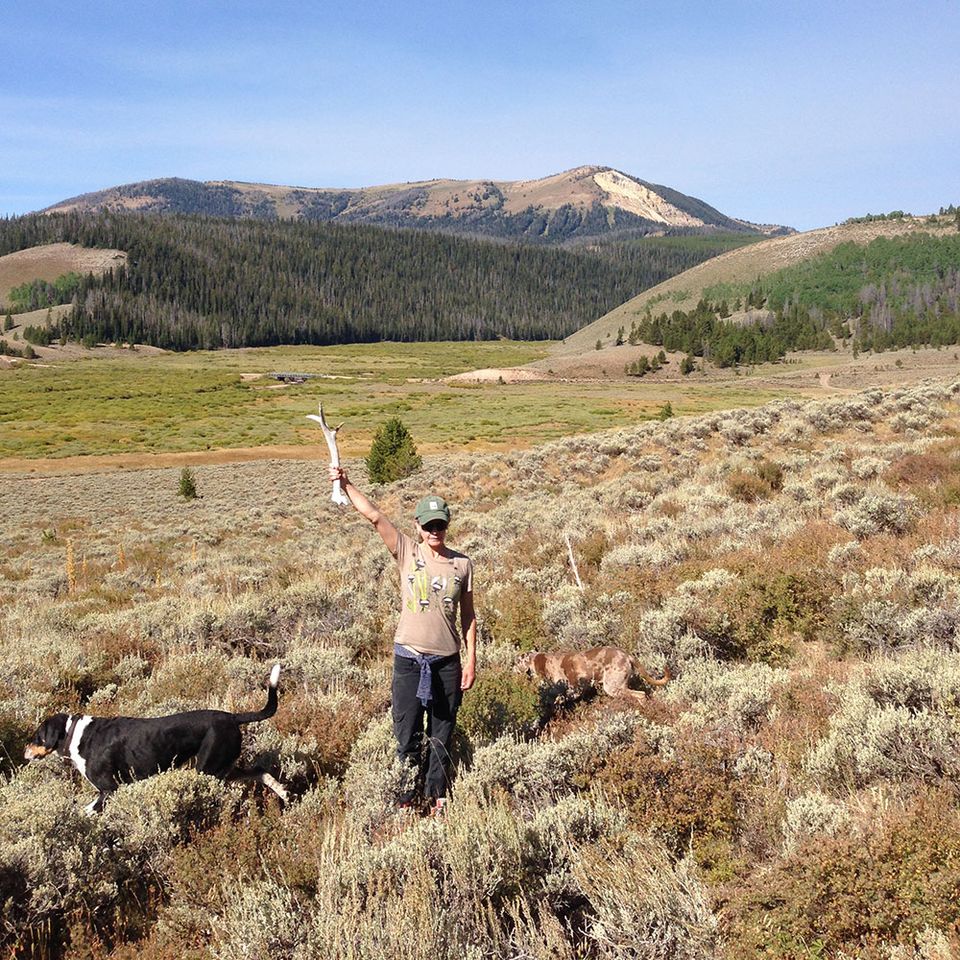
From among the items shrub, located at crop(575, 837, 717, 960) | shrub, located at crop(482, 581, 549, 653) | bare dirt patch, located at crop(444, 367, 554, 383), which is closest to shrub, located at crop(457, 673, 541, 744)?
shrub, located at crop(482, 581, 549, 653)

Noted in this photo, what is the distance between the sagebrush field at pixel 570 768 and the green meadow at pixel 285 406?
113 feet

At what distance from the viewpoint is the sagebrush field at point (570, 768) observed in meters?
2.73

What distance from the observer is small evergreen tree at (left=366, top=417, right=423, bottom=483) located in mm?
29422

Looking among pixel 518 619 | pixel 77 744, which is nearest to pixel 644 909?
pixel 77 744

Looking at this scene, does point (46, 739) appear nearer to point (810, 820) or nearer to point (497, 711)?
point (497, 711)

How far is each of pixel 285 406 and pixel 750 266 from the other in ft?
318

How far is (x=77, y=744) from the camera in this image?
421 centimetres

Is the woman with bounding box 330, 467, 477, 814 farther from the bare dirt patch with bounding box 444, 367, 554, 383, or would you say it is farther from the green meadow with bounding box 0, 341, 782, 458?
the bare dirt patch with bounding box 444, 367, 554, 383

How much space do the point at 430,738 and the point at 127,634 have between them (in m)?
4.50

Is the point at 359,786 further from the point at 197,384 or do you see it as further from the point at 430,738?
the point at 197,384

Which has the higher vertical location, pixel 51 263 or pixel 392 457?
pixel 51 263

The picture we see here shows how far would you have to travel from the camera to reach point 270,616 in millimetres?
7836

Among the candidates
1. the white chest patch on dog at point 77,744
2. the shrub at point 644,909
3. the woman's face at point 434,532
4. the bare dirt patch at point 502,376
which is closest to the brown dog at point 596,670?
the woman's face at point 434,532

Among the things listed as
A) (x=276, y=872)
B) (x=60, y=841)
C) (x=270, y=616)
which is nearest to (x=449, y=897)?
(x=276, y=872)
